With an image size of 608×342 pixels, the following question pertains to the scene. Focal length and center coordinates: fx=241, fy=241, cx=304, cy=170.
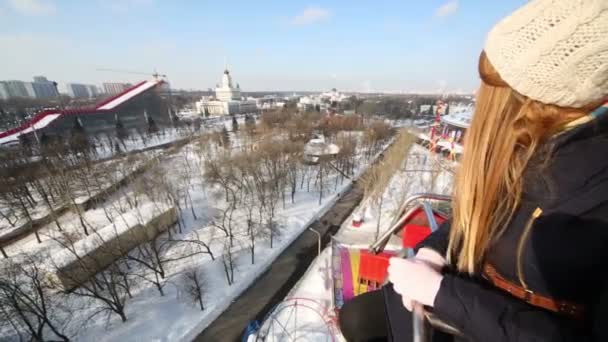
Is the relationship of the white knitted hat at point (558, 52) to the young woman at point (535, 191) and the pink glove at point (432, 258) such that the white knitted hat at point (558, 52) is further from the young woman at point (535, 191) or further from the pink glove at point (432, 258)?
the pink glove at point (432, 258)

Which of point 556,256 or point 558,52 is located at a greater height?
point 558,52

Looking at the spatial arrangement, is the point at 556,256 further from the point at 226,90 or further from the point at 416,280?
the point at 226,90

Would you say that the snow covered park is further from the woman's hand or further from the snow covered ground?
the woman's hand

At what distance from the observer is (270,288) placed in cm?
1118

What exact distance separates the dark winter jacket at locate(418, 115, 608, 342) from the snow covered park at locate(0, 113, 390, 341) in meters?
10.7

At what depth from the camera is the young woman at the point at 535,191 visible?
0.70 meters

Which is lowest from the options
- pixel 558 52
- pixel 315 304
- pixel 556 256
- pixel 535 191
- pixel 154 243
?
pixel 315 304

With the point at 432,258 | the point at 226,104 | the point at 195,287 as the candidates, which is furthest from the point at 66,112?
the point at 432,258

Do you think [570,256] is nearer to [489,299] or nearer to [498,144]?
[489,299]

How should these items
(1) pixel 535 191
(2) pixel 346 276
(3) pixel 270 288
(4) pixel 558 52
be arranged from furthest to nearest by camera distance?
1. (3) pixel 270 288
2. (2) pixel 346 276
3. (1) pixel 535 191
4. (4) pixel 558 52

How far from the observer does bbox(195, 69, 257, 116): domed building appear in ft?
220

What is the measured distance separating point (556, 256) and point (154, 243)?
12534 millimetres

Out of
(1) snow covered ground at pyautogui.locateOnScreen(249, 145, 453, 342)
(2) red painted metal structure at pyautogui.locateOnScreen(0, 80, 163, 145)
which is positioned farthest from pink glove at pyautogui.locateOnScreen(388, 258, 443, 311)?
(2) red painted metal structure at pyautogui.locateOnScreen(0, 80, 163, 145)

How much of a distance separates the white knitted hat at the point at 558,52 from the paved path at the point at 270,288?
35.8ft
